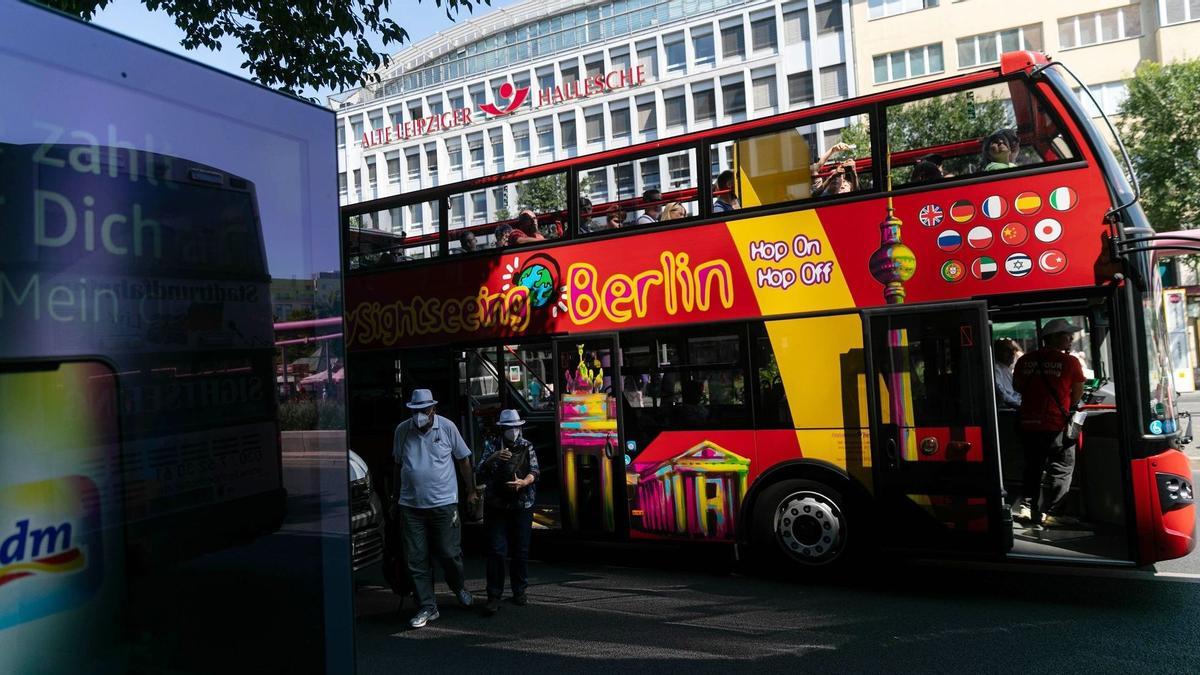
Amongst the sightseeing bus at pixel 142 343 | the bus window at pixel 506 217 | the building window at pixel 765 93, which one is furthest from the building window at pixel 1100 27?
the sightseeing bus at pixel 142 343

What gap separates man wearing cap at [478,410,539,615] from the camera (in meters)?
6.87

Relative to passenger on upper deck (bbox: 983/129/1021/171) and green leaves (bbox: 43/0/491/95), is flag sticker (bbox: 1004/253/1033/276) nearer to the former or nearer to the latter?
passenger on upper deck (bbox: 983/129/1021/171)

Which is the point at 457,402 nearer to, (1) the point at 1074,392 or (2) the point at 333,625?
(1) the point at 1074,392

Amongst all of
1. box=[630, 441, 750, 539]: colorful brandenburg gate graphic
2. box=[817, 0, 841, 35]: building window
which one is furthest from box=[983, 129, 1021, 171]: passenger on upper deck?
box=[817, 0, 841, 35]: building window

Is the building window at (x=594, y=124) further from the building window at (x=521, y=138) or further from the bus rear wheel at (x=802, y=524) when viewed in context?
the bus rear wheel at (x=802, y=524)

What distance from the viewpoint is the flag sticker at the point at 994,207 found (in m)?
6.41

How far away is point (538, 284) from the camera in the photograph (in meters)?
8.48

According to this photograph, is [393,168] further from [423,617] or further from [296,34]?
[423,617]

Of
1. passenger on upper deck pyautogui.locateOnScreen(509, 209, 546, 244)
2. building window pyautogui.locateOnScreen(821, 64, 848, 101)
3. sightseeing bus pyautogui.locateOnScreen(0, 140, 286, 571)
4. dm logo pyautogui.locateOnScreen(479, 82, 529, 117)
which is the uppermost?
dm logo pyautogui.locateOnScreen(479, 82, 529, 117)

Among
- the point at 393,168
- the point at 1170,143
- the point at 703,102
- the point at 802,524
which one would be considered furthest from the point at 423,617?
the point at 393,168

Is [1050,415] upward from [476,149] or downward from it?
downward

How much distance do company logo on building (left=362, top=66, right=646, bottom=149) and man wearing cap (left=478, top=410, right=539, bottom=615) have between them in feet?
133

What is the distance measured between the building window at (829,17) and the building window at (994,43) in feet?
19.2

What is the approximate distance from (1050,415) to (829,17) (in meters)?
34.7
